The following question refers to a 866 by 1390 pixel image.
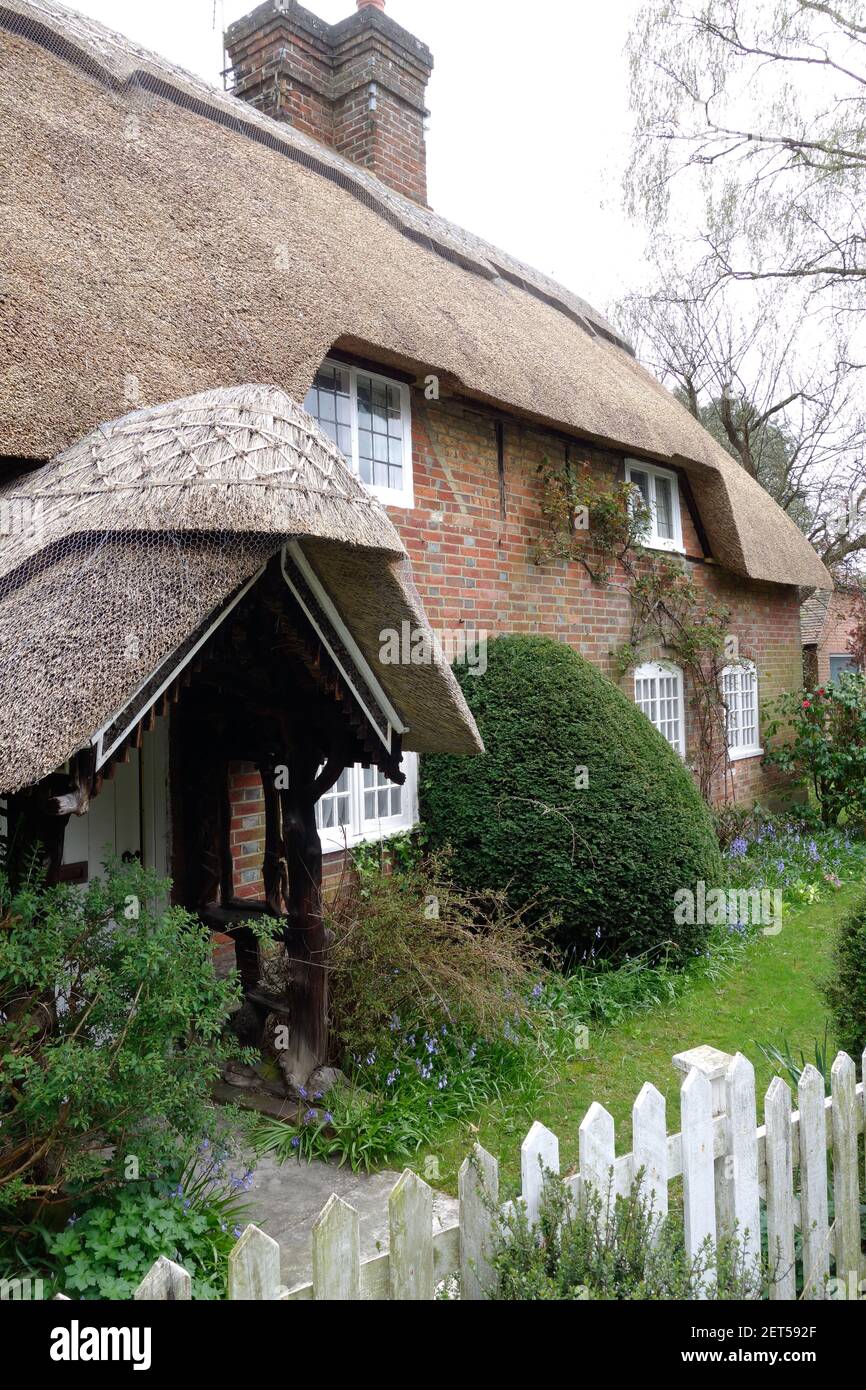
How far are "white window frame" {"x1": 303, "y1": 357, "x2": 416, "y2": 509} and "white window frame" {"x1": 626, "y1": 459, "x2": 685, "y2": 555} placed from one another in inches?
134

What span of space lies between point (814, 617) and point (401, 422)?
22633 millimetres

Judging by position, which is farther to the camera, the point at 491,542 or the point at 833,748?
the point at 833,748

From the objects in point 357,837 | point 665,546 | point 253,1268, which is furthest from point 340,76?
point 253,1268

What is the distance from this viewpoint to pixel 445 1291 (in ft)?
8.05

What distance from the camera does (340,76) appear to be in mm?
9992

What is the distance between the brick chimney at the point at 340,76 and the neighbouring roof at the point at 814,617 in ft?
61.8

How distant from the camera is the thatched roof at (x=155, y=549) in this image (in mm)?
3004

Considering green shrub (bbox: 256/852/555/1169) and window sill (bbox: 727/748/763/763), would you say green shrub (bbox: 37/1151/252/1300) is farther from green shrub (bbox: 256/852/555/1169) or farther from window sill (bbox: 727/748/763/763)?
window sill (bbox: 727/748/763/763)

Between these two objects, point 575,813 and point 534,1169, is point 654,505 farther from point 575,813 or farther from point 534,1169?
point 534,1169

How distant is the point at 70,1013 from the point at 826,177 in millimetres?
14020

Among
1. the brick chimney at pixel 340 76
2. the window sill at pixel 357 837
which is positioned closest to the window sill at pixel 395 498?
the window sill at pixel 357 837

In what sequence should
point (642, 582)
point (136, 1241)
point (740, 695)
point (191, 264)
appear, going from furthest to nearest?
1. point (740, 695)
2. point (642, 582)
3. point (191, 264)
4. point (136, 1241)

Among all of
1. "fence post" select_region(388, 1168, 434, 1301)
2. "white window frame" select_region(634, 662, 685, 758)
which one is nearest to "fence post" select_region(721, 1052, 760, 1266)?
"fence post" select_region(388, 1168, 434, 1301)

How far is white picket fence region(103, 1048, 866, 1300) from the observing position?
2.08 metres
